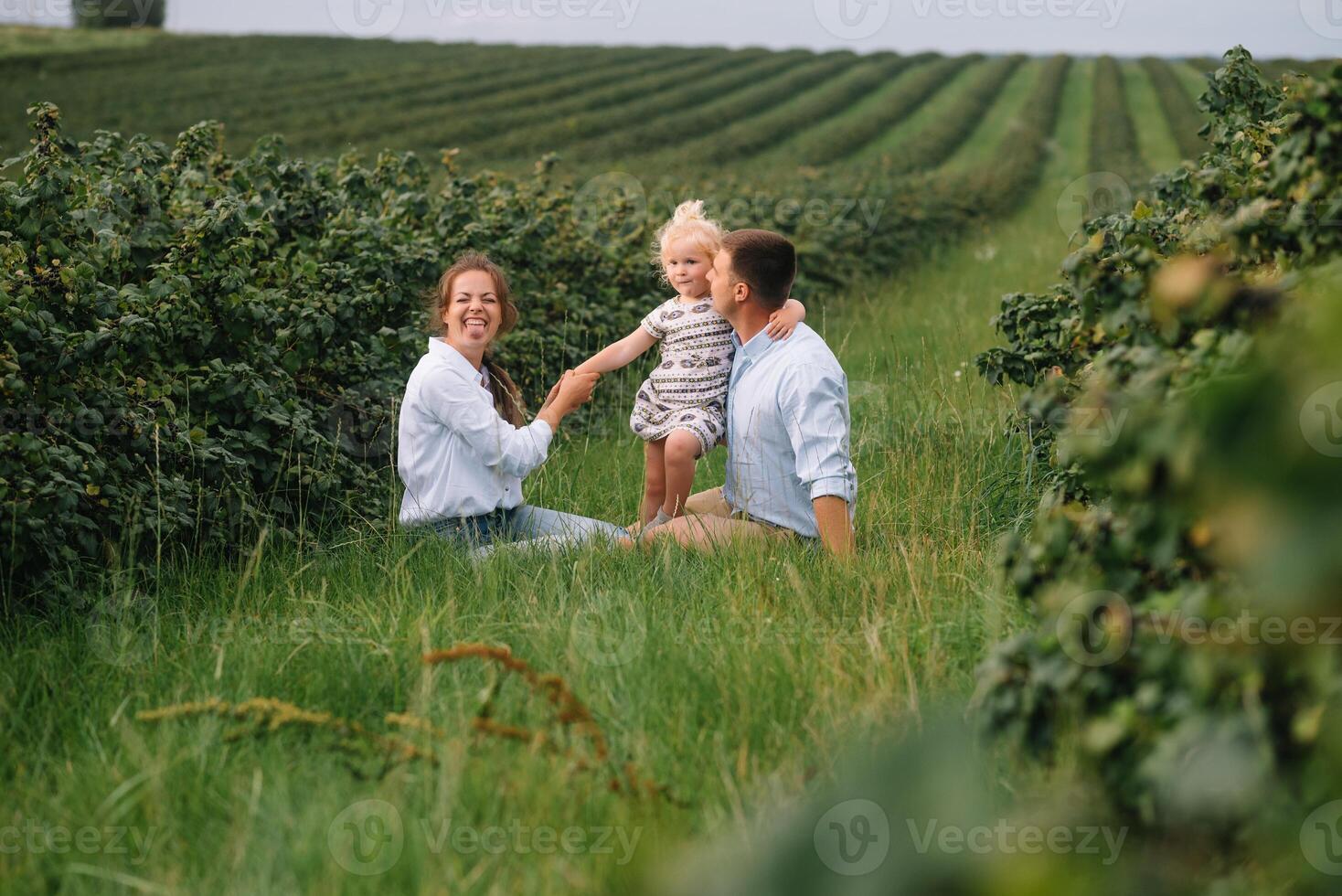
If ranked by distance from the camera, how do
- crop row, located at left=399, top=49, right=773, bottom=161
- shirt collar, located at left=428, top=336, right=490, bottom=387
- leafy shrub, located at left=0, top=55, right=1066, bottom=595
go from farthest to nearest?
crop row, located at left=399, top=49, right=773, bottom=161
shirt collar, located at left=428, top=336, right=490, bottom=387
leafy shrub, located at left=0, top=55, right=1066, bottom=595

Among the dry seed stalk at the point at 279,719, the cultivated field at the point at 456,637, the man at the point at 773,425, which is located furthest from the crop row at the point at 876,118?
the dry seed stalk at the point at 279,719

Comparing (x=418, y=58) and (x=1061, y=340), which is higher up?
(x=418, y=58)

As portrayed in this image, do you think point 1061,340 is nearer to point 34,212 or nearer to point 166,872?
point 166,872

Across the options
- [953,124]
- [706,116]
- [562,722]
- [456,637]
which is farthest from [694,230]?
[953,124]

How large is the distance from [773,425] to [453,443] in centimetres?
125

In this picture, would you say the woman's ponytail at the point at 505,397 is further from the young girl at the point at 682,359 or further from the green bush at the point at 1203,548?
the green bush at the point at 1203,548

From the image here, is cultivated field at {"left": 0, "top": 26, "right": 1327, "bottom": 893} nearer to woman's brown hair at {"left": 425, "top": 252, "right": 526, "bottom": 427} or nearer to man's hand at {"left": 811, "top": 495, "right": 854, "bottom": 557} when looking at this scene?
man's hand at {"left": 811, "top": 495, "right": 854, "bottom": 557}

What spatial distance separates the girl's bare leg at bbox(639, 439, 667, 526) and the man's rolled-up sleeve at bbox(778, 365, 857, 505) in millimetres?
971

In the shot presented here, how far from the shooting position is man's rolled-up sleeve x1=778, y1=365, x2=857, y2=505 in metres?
4.06

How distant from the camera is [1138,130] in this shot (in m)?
45.6

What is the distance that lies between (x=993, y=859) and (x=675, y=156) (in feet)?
121

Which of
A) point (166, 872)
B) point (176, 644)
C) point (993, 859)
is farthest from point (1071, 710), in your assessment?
point (176, 644)

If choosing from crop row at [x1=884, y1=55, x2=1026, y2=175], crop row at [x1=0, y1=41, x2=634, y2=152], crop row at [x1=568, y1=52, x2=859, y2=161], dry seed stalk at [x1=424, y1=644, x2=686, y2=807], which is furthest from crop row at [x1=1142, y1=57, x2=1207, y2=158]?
dry seed stalk at [x1=424, y1=644, x2=686, y2=807]

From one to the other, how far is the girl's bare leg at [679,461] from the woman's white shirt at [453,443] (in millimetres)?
605
